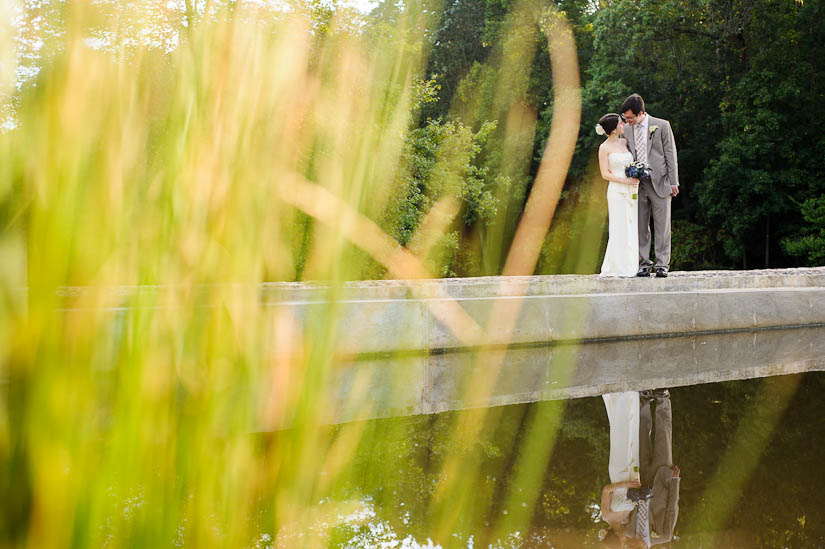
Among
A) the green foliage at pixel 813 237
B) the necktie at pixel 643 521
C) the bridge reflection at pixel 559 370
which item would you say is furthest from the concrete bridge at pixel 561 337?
the green foliage at pixel 813 237

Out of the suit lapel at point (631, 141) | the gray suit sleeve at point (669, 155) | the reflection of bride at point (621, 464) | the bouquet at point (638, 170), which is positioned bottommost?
the reflection of bride at point (621, 464)

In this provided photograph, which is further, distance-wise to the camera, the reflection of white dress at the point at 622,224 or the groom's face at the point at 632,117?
the reflection of white dress at the point at 622,224

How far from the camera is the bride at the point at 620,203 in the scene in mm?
8047

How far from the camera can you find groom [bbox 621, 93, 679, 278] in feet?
26.3

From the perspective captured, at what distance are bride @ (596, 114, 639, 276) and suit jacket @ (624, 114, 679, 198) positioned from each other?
0.61 feet

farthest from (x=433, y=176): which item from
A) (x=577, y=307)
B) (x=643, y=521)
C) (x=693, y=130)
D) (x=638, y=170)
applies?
(x=643, y=521)

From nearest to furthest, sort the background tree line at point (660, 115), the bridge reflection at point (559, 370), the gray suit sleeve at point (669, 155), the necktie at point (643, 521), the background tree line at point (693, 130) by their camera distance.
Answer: the necktie at point (643, 521) → the bridge reflection at point (559, 370) → the gray suit sleeve at point (669, 155) → the background tree line at point (660, 115) → the background tree line at point (693, 130)

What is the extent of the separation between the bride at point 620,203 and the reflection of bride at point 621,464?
13.0ft

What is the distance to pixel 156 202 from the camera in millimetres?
1077

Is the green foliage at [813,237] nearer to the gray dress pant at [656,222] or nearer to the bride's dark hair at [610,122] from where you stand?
the gray dress pant at [656,222]

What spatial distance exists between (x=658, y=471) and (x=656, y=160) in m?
5.77

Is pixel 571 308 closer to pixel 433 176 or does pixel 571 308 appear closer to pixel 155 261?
pixel 155 261

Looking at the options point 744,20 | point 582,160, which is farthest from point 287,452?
point 582,160

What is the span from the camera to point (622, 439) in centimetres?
334
